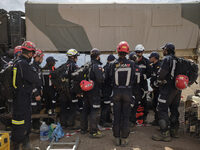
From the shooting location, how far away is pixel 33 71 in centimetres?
316

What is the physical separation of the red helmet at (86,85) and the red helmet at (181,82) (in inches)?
72.3

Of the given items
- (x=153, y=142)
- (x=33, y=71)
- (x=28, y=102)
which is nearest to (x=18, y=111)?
(x=28, y=102)

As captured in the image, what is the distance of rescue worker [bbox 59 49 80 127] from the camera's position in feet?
14.7

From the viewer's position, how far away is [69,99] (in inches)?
182

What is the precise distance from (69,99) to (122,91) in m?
1.67

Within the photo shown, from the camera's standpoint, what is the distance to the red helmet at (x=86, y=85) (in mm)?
3834

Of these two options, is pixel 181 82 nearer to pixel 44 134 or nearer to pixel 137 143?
pixel 137 143

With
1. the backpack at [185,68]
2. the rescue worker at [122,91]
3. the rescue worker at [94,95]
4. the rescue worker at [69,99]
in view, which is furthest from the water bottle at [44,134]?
the backpack at [185,68]

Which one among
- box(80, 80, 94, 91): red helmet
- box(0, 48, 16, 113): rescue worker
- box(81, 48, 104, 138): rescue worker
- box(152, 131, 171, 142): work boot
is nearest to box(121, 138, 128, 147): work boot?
box(81, 48, 104, 138): rescue worker

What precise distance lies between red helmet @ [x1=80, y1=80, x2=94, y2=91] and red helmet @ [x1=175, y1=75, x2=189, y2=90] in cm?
184

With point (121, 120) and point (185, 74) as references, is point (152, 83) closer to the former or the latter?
point (185, 74)

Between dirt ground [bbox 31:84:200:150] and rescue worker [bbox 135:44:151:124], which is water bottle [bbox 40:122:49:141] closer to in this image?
dirt ground [bbox 31:84:200:150]

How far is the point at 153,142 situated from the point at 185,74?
1.67 meters

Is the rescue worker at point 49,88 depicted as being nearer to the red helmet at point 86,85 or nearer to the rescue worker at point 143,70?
the red helmet at point 86,85
